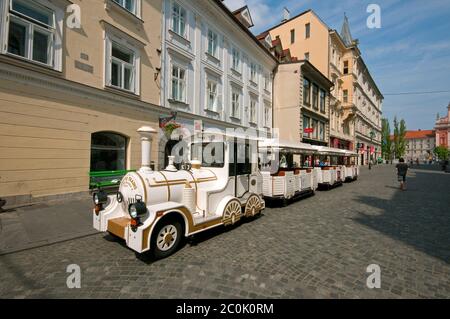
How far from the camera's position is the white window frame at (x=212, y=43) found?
49.2 feet

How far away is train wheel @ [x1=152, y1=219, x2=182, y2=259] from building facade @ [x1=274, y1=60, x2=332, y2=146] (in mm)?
20767

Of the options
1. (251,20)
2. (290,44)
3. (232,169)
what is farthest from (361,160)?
(232,169)

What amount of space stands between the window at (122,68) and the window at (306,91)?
19036 mm

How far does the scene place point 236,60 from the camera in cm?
1814

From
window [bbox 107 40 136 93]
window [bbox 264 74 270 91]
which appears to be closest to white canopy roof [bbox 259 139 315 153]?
window [bbox 107 40 136 93]

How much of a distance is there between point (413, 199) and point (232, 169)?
919 centimetres

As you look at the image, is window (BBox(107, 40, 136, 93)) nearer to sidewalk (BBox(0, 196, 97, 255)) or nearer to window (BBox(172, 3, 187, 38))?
window (BBox(172, 3, 187, 38))

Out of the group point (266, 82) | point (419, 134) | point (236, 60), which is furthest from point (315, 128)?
point (419, 134)

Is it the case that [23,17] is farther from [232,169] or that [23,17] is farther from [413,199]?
[413,199]

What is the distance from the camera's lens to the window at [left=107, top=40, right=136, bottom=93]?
9.77 m

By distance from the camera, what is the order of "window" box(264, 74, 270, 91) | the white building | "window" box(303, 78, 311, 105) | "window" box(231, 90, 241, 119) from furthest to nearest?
"window" box(303, 78, 311, 105)
"window" box(264, 74, 270, 91)
"window" box(231, 90, 241, 119)
the white building

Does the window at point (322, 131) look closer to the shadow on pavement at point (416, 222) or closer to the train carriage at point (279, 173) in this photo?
the shadow on pavement at point (416, 222)

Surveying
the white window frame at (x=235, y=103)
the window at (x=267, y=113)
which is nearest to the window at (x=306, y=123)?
the window at (x=267, y=113)

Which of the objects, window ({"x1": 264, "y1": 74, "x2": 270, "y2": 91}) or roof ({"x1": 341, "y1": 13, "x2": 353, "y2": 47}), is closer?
window ({"x1": 264, "y1": 74, "x2": 270, "y2": 91})
